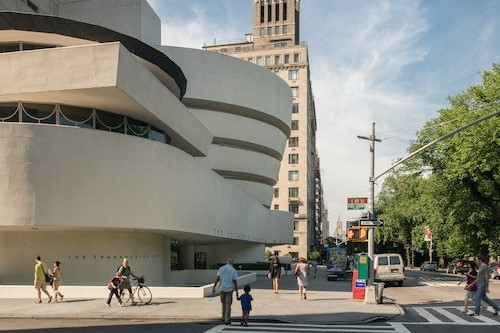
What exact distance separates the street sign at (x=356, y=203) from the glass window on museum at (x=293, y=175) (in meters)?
75.3

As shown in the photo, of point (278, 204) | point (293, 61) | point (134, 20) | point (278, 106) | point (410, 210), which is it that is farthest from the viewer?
point (293, 61)

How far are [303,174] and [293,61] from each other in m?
23.5

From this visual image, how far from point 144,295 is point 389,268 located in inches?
700

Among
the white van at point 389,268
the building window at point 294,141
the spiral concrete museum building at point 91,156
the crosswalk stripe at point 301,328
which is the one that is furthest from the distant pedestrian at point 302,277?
the building window at point 294,141

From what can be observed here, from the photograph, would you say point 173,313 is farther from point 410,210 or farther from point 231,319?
point 410,210

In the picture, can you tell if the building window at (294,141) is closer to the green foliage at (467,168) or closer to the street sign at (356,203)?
the green foliage at (467,168)

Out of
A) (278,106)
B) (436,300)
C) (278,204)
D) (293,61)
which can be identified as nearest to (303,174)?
(278,204)

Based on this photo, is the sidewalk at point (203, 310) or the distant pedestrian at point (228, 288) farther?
the sidewalk at point (203, 310)

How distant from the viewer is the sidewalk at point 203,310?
15602mm

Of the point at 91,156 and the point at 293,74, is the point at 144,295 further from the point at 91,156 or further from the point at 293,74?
the point at 293,74

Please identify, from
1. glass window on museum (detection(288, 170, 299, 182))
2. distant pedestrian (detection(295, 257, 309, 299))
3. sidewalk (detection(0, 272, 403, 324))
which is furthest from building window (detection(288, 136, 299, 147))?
sidewalk (detection(0, 272, 403, 324))

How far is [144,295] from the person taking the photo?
779 inches

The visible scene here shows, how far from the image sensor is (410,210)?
7375 cm

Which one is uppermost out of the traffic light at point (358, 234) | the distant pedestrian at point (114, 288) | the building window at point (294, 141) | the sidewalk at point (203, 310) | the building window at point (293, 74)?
the building window at point (293, 74)
